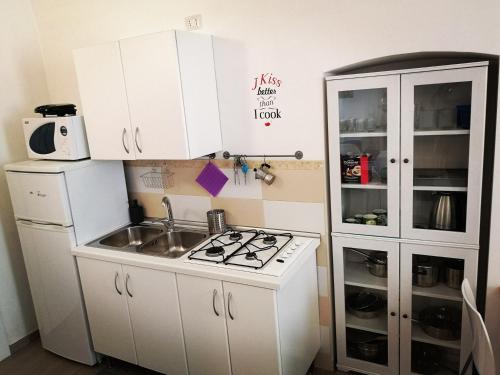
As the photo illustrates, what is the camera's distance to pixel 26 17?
2824 mm

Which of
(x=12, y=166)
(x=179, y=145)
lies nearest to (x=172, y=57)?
(x=179, y=145)

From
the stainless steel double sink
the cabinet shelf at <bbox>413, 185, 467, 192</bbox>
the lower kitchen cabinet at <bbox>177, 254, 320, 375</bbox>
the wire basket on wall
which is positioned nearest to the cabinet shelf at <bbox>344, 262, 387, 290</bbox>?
the lower kitchen cabinet at <bbox>177, 254, 320, 375</bbox>

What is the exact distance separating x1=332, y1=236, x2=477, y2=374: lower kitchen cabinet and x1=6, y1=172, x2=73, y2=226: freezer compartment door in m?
1.67

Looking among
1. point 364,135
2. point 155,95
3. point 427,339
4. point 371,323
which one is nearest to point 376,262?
point 371,323

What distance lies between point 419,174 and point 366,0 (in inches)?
36.5

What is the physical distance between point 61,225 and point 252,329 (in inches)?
54.2

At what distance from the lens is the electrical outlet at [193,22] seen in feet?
7.49

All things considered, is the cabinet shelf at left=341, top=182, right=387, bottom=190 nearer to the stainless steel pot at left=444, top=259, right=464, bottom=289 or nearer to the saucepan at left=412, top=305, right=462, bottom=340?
the stainless steel pot at left=444, top=259, right=464, bottom=289

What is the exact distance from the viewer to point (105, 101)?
90.5 inches

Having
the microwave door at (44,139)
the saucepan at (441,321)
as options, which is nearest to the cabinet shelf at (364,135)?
the saucepan at (441,321)

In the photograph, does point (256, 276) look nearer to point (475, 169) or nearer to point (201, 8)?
point (475, 169)

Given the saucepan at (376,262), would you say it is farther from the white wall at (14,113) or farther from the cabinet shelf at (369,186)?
the white wall at (14,113)

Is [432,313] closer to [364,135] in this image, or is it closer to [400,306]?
[400,306]

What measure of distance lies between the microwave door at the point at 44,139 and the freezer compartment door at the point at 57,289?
1.61 ft
